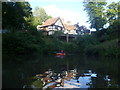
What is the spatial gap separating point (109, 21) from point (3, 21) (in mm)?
20606

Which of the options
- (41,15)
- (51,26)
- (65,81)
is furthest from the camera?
(41,15)

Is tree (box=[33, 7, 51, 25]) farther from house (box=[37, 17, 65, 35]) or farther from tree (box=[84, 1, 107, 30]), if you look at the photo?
tree (box=[84, 1, 107, 30])

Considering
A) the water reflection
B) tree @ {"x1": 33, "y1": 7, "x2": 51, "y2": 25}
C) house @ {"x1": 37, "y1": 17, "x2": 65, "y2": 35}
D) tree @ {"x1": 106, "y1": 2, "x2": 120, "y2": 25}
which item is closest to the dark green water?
the water reflection

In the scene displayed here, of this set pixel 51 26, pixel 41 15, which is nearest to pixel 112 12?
pixel 51 26

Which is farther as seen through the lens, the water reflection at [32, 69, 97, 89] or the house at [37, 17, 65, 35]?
the house at [37, 17, 65, 35]

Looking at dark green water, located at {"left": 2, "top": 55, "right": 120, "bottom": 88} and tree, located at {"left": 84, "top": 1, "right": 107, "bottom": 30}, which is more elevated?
tree, located at {"left": 84, "top": 1, "right": 107, "bottom": 30}

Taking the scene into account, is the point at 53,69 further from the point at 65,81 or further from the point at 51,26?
the point at 51,26

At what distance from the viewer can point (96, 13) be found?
29.0 meters

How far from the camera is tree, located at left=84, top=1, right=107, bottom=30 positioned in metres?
27.5

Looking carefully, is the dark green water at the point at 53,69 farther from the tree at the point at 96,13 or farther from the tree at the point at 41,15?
the tree at the point at 41,15

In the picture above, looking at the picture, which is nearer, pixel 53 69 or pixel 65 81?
pixel 65 81

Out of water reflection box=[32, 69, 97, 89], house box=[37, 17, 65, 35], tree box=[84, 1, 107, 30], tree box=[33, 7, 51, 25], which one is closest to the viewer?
water reflection box=[32, 69, 97, 89]

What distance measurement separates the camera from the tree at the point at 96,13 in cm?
2751

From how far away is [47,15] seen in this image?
52156 millimetres
